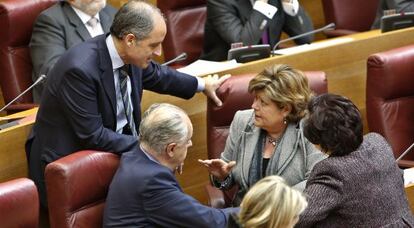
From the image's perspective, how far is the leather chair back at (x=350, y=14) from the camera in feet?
12.1

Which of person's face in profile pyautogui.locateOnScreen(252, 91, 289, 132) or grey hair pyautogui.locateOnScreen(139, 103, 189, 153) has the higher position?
grey hair pyautogui.locateOnScreen(139, 103, 189, 153)

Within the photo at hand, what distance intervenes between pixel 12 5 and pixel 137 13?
2.97ft

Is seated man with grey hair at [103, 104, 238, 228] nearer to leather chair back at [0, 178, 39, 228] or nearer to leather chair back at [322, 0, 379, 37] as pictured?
leather chair back at [0, 178, 39, 228]

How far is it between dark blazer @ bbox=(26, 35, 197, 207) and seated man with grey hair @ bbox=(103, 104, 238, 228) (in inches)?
9.9

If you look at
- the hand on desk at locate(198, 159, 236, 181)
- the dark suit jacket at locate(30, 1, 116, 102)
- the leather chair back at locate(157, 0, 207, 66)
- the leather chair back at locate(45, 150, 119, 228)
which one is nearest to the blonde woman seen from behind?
the leather chair back at locate(45, 150, 119, 228)

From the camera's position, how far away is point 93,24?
2.84m

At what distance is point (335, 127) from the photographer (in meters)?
1.84

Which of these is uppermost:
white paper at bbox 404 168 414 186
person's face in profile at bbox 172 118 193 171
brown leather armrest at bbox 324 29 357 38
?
person's face in profile at bbox 172 118 193 171

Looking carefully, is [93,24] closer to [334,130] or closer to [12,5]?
[12,5]

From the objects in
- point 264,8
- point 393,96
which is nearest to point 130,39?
point 393,96

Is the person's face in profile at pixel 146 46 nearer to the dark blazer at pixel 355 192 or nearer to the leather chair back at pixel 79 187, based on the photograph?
the leather chair back at pixel 79 187

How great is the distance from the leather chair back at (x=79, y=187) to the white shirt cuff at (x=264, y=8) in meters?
1.28

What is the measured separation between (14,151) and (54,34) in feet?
1.93

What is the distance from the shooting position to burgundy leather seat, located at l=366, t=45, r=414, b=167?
2.50 meters
